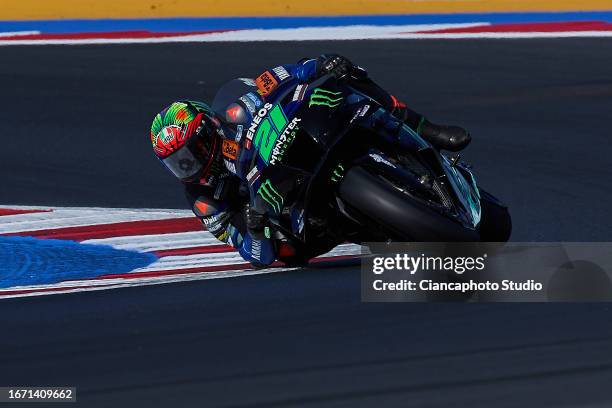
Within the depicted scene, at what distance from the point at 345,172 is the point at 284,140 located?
40cm

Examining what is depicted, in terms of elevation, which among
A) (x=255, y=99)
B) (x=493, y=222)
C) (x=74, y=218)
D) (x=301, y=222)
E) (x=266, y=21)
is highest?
(x=266, y=21)

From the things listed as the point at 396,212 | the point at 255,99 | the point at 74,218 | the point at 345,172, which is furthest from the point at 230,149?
the point at 74,218

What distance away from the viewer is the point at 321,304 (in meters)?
6.18

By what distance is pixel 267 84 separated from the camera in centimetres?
717

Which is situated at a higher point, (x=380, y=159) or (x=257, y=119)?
(x=257, y=119)

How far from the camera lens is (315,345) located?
17.3ft

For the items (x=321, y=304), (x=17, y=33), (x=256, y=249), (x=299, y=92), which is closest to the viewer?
(x=321, y=304)

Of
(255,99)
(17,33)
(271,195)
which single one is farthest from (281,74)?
(17,33)

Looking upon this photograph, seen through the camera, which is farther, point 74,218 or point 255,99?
point 74,218

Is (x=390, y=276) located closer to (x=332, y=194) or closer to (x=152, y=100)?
(x=332, y=194)

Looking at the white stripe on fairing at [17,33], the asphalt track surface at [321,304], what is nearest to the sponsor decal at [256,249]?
the asphalt track surface at [321,304]

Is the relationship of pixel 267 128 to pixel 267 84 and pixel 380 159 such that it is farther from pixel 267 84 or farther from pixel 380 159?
pixel 380 159

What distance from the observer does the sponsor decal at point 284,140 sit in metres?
6.63

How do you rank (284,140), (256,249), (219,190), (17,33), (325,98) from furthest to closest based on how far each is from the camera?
(17,33) → (219,190) → (256,249) → (325,98) → (284,140)
